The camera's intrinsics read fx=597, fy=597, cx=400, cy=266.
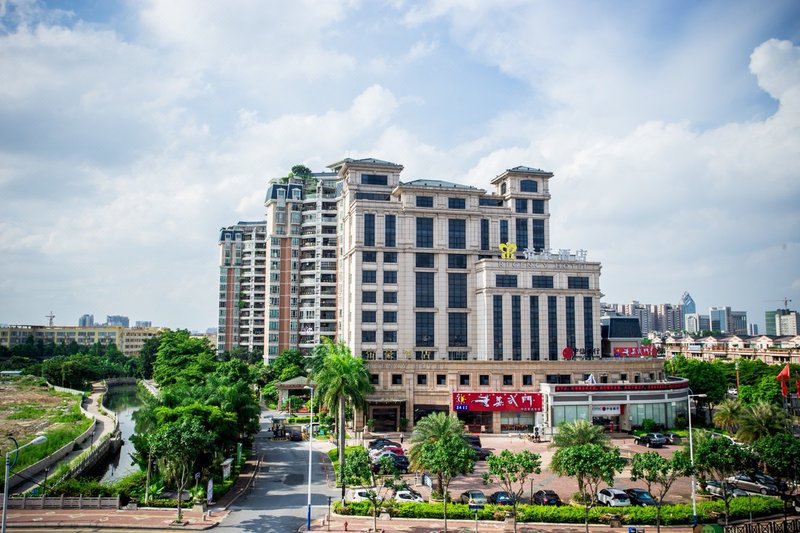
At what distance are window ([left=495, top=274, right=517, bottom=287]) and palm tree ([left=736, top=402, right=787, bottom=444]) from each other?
109 ft

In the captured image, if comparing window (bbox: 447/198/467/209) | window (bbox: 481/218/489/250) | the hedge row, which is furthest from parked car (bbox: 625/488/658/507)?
window (bbox: 447/198/467/209)

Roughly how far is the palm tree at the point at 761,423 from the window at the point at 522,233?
4358 cm

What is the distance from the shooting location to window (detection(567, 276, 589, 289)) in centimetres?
8288

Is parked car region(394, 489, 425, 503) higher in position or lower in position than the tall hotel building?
lower

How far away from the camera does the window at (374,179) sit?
9165 centimetres

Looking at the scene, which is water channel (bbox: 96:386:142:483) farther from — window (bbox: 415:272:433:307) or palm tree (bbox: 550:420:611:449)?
window (bbox: 415:272:433:307)

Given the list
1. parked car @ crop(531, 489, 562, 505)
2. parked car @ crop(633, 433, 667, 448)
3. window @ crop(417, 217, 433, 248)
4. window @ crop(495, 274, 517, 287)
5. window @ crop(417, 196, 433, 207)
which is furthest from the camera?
window @ crop(417, 196, 433, 207)

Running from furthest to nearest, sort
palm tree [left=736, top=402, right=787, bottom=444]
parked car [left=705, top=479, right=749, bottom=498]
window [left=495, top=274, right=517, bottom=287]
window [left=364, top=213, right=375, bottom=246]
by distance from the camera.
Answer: window [left=364, top=213, right=375, bottom=246], window [left=495, top=274, right=517, bottom=287], palm tree [left=736, top=402, right=787, bottom=444], parked car [left=705, top=479, right=749, bottom=498]

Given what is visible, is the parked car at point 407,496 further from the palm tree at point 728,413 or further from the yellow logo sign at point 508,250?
the yellow logo sign at point 508,250

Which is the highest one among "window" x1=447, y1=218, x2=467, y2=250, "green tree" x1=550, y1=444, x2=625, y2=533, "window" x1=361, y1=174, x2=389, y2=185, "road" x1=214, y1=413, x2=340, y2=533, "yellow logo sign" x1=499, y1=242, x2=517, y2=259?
"window" x1=361, y1=174, x2=389, y2=185

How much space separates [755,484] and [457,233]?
156 ft

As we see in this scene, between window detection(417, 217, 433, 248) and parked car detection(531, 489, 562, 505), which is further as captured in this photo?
window detection(417, 217, 433, 248)

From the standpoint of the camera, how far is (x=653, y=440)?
6731 centimetres

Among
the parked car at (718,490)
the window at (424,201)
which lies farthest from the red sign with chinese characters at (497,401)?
the parked car at (718,490)
